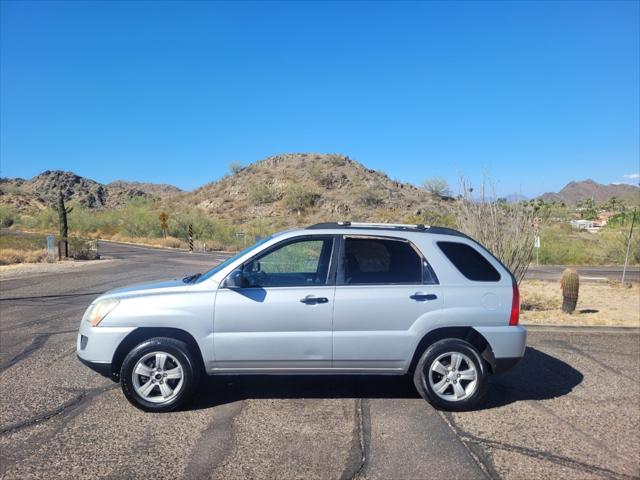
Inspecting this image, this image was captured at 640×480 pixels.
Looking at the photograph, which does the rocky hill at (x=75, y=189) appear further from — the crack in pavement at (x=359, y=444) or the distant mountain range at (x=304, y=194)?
the crack in pavement at (x=359, y=444)

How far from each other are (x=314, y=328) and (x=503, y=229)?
812 cm

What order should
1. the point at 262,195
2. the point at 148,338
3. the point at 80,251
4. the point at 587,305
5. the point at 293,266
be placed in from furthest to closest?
the point at 262,195 → the point at 80,251 → the point at 587,305 → the point at 293,266 → the point at 148,338

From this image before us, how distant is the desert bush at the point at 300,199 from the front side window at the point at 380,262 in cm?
6567

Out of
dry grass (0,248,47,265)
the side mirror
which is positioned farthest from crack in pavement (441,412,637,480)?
dry grass (0,248,47,265)

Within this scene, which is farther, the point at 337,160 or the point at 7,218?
the point at 337,160

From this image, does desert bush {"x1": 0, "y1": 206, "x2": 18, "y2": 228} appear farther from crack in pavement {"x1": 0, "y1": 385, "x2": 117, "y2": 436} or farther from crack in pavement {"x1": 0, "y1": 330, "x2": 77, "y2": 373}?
crack in pavement {"x1": 0, "y1": 385, "x2": 117, "y2": 436}

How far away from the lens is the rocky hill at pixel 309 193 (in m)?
71.1

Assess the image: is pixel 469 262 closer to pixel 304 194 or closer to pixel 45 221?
pixel 45 221

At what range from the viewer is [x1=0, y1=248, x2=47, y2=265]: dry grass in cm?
2543

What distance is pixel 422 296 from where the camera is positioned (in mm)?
5535

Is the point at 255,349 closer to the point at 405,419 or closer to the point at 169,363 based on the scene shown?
the point at 169,363

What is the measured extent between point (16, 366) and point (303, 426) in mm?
4283

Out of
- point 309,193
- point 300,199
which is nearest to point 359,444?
point 300,199

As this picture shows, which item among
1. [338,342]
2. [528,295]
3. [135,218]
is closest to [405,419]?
[338,342]
